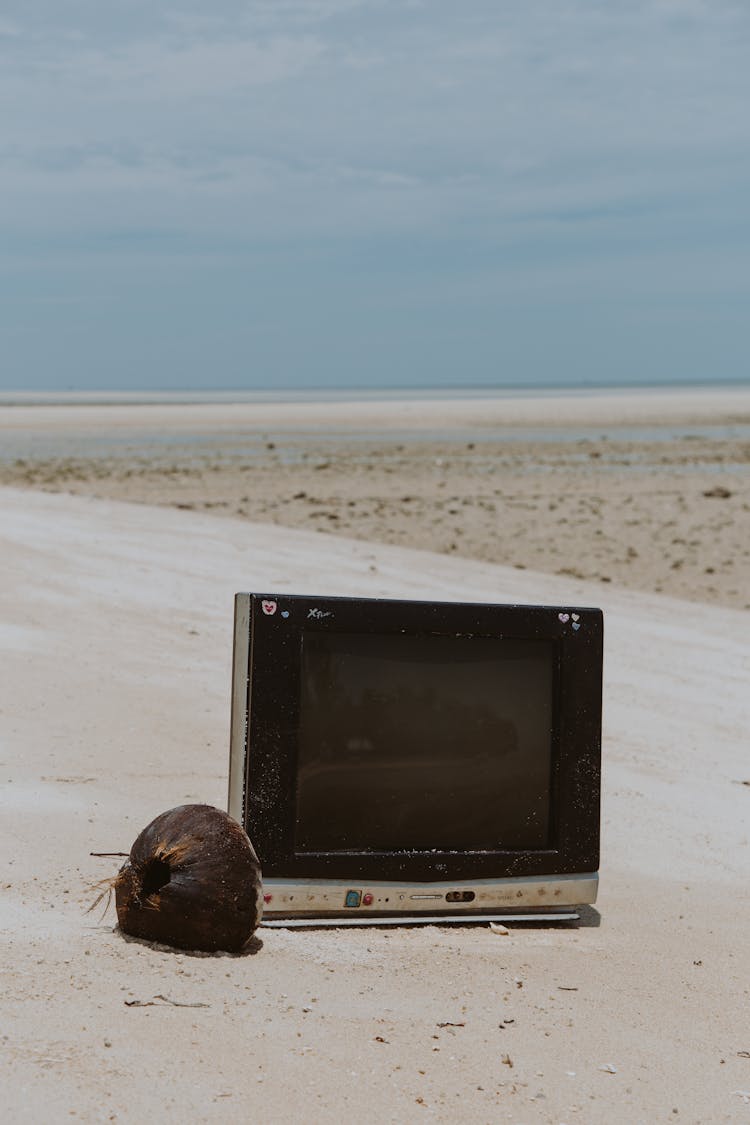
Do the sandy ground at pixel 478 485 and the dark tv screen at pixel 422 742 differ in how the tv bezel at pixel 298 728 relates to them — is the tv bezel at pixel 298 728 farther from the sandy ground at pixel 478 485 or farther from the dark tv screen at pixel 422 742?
the sandy ground at pixel 478 485

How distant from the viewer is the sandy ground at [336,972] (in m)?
2.66

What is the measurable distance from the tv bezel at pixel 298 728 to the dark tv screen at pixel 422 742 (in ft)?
0.09

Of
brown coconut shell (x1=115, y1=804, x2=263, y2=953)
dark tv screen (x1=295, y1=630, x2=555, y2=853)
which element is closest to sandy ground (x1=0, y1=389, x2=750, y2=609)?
dark tv screen (x1=295, y1=630, x2=555, y2=853)

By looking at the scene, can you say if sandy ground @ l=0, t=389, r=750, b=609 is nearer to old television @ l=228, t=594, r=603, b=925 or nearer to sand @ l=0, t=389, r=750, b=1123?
sand @ l=0, t=389, r=750, b=1123

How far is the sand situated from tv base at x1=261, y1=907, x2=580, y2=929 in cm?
4

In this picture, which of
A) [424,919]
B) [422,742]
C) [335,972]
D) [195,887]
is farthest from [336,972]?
[422,742]

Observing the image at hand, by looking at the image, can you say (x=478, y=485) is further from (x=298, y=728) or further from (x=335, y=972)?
(x=335, y=972)

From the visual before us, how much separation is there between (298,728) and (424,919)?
653mm

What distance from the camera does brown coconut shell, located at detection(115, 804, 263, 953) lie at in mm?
3207

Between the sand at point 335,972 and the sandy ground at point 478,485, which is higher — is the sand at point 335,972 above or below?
below

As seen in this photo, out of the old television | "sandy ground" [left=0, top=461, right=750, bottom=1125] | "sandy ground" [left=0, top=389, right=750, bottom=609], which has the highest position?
"sandy ground" [left=0, top=389, right=750, bottom=609]

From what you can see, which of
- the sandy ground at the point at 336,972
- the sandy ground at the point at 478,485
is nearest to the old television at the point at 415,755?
the sandy ground at the point at 336,972

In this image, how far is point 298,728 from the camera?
3455 millimetres

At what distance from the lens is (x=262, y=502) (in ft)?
65.5
